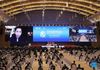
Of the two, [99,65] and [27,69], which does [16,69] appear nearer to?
[27,69]

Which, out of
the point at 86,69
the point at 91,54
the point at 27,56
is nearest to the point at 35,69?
the point at 86,69

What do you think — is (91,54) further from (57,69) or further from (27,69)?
(27,69)

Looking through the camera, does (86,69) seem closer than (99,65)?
No

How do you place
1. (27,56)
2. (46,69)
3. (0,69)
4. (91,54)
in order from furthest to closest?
1. (91,54)
2. (27,56)
3. (46,69)
4. (0,69)

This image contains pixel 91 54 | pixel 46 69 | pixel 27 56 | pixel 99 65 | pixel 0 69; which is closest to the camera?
pixel 0 69

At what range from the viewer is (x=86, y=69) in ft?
82.1

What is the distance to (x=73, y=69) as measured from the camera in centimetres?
2052

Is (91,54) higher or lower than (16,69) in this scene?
lower

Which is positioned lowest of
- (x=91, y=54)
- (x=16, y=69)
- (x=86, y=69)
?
(x=91, y=54)

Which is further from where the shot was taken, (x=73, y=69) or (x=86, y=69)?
(x=86, y=69)

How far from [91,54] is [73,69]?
20.5 m

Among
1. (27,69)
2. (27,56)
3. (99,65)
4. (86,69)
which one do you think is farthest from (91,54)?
(27,69)

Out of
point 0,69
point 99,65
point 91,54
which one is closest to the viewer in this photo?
point 0,69

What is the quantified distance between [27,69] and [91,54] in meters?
21.3
